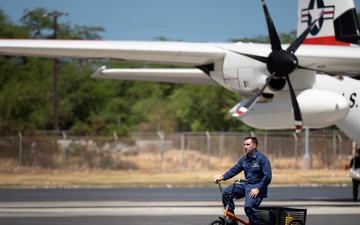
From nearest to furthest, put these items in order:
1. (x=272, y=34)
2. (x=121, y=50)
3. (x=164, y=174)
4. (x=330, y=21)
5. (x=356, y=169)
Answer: (x=121, y=50)
(x=272, y=34)
(x=356, y=169)
(x=330, y=21)
(x=164, y=174)

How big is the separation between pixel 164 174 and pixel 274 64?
690 inches

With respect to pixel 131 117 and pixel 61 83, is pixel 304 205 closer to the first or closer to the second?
pixel 61 83

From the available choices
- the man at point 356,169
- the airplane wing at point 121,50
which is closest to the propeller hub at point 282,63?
the airplane wing at point 121,50

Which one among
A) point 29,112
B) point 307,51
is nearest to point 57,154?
point 29,112

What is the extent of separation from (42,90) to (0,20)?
536 centimetres

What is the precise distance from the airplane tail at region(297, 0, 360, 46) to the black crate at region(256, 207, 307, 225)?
35.0ft

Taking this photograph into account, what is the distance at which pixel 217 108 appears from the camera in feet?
207

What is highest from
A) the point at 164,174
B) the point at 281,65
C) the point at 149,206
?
the point at 281,65

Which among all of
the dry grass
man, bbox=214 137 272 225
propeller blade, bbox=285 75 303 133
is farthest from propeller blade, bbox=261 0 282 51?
the dry grass

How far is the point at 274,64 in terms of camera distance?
71.3 feet

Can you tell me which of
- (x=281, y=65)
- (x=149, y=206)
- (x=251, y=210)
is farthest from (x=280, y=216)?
(x=281, y=65)

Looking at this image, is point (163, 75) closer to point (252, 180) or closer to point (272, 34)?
point (272, 34)

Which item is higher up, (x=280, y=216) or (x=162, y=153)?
(x=280, y=216)

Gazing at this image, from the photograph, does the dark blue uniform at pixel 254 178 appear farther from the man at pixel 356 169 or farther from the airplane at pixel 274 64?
the man at pixel 356 169
